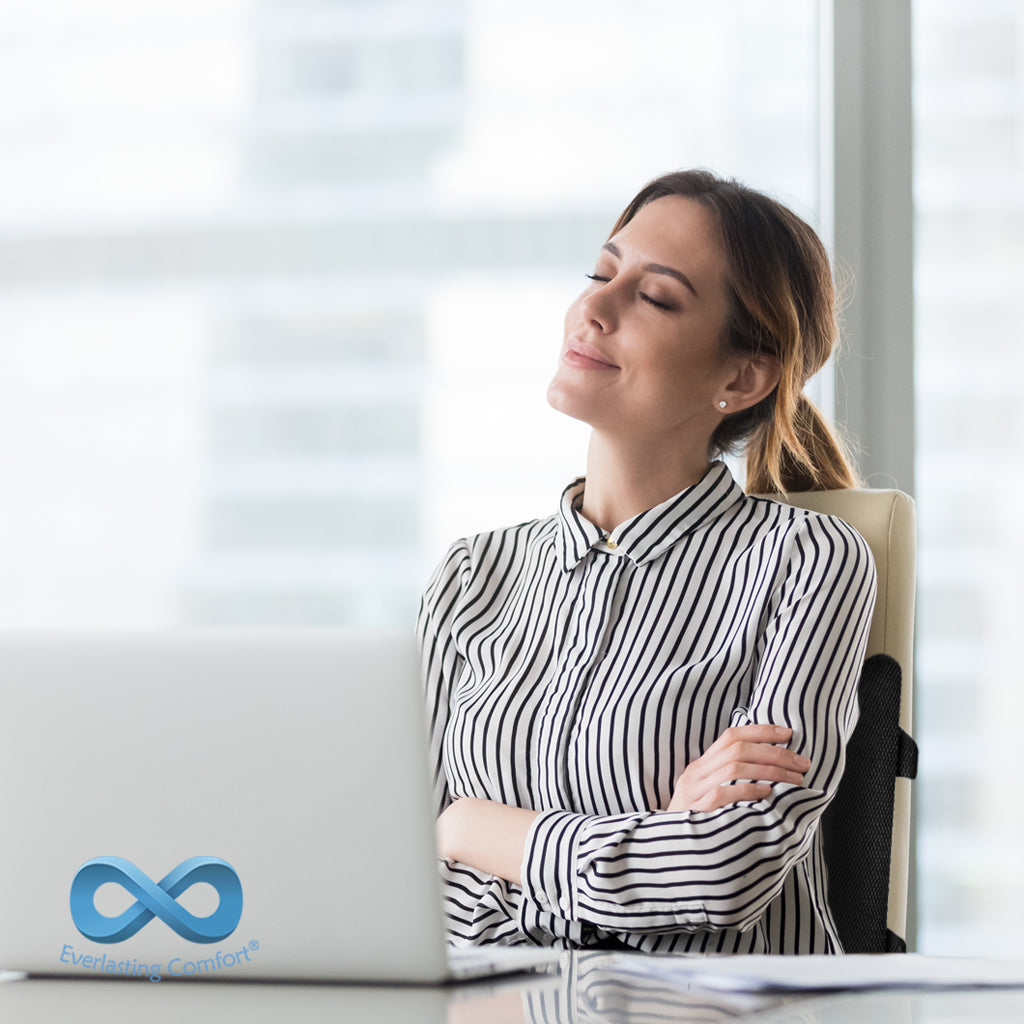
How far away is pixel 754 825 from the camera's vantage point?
119cm

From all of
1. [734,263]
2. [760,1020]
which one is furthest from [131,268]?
[760,1020]

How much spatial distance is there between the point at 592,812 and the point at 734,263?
0.73 metres

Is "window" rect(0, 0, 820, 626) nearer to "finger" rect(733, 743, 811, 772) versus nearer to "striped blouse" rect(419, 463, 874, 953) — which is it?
"striped blouse" rect(419, 463, 874, 953)

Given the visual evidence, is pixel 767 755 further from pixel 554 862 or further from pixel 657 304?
pixel 657 304

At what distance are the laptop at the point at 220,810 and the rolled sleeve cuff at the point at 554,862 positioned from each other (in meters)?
0.47

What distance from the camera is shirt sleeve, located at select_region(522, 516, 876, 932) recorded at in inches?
47.0

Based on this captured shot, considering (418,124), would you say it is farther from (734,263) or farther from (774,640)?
(774,640)

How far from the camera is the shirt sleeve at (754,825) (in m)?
1.19

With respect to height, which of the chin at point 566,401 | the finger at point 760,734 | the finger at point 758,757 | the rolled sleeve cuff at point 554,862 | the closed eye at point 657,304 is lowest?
the rolled sleeve cuff at point 554,862

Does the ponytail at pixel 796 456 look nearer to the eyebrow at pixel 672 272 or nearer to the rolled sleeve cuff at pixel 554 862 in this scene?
the eyebrow at pixel 672 272

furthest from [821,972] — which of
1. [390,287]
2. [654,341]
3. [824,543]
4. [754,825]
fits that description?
[390,287]

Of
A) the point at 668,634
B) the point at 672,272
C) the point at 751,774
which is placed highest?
the point at 672,272

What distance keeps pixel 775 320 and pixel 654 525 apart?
329 millimetres

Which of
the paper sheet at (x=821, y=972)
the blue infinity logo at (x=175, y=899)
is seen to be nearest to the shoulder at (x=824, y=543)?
the paper sheet at (x=821, y=972)
